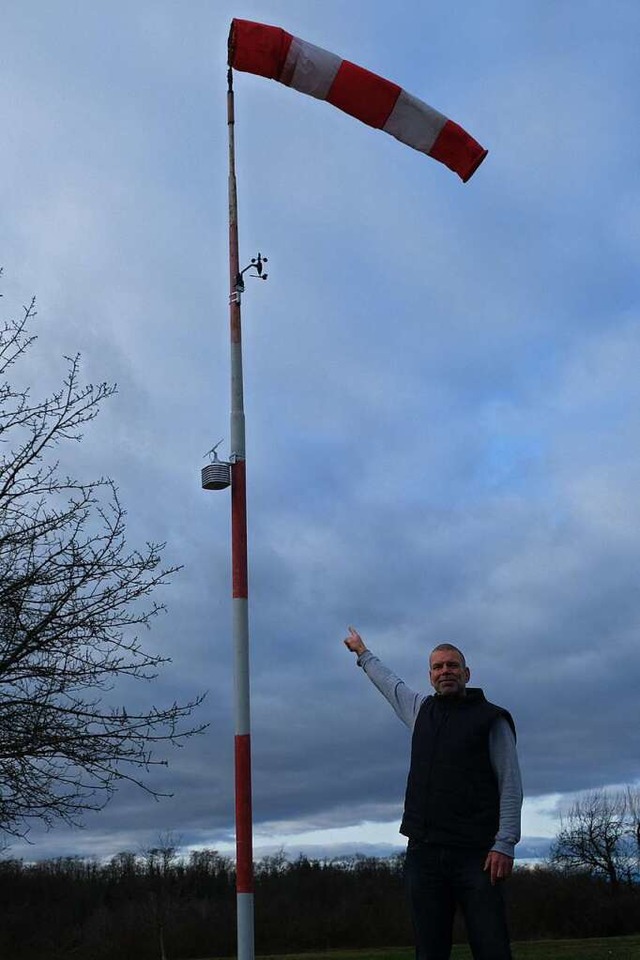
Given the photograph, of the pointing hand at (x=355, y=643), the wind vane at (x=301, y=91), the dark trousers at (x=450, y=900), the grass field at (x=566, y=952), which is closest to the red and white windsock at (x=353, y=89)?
the wind vane at (x=301, y=91)

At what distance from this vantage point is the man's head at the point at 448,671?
527 cm

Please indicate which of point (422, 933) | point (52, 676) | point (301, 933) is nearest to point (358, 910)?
point (301, 933)

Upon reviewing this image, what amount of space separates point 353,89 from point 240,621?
5388 mm

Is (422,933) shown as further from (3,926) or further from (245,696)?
(3,926)

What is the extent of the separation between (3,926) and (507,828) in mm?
55251

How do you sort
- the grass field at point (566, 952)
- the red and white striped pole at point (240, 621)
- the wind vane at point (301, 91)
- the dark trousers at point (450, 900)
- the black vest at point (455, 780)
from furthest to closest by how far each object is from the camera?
the grass field at point (566, 952) → the wind vane at point (301, 91) → the red and white striped pole at point (240, 621) → the black vest at point (455, 780) → the dark trousers at point (450, 900)

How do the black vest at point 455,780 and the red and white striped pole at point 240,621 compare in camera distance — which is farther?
the red and white striped pole at point 240,621

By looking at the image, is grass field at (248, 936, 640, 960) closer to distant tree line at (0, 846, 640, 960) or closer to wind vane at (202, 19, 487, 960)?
wind vane at (202, 19, 487, 960)

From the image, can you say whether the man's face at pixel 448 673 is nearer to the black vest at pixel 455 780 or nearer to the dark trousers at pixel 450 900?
the black vest at pixel 455 780

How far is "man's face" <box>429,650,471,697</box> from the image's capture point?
5.27 meters

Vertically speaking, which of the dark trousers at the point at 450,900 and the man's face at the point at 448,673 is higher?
the man's face at the point at 448,673

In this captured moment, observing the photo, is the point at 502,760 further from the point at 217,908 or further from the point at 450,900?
the point at 217,908

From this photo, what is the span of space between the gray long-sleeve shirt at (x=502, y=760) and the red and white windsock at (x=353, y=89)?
6.97m

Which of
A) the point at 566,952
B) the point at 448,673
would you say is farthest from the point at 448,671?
the point at 566,952
